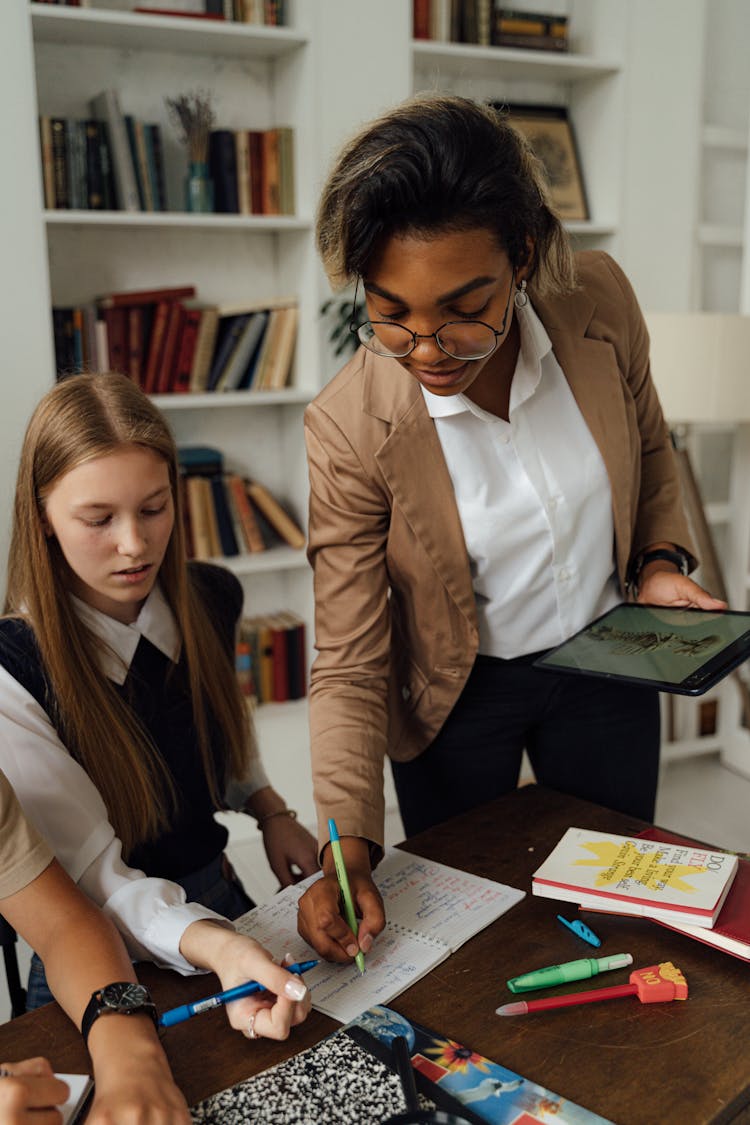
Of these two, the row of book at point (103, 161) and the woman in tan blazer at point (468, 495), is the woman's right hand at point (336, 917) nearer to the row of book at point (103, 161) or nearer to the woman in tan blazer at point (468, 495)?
the woman in tan blazer at point (468, 495)

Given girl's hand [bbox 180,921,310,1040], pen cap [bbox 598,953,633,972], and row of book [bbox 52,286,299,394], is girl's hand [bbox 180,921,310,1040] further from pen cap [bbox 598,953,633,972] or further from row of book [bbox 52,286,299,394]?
row of book [bbox 52,286,299,394]

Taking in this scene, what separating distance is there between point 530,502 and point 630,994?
628 millimetres

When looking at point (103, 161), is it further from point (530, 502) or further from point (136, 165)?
point (530, 502)

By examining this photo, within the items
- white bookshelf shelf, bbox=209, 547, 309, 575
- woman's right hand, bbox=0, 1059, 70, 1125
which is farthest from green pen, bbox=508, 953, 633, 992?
white bookshelf shelf, bbox=209, 547, 309, 575

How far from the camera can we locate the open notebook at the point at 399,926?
99 cm

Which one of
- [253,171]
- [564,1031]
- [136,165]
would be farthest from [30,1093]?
[253,171]

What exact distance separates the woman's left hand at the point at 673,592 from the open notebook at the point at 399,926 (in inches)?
18.9

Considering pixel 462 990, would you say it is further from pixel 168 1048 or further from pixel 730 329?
pixel 730 329

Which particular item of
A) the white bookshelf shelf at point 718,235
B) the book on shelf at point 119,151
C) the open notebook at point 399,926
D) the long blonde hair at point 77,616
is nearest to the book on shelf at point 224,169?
the book on shelf at point 119,151

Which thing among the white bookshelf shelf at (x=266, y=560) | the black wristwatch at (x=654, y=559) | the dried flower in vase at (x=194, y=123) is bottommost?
the white bookshelf shelf at (x=266, y=560)

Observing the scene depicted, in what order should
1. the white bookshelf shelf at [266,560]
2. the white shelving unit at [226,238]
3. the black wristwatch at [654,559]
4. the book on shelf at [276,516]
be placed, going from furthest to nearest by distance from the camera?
the book on shelf at [276,516] < the white bookshelf shelf at [266,560] < the white shelving unit at [226,238] < the black wristwatch at [654,559]

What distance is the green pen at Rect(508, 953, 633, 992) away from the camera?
96cm

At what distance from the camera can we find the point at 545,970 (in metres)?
0.97

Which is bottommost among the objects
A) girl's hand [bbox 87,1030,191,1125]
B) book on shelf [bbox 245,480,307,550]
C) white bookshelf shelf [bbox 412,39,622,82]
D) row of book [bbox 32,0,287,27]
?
book on shelf [bbox 245,480,307,550]
